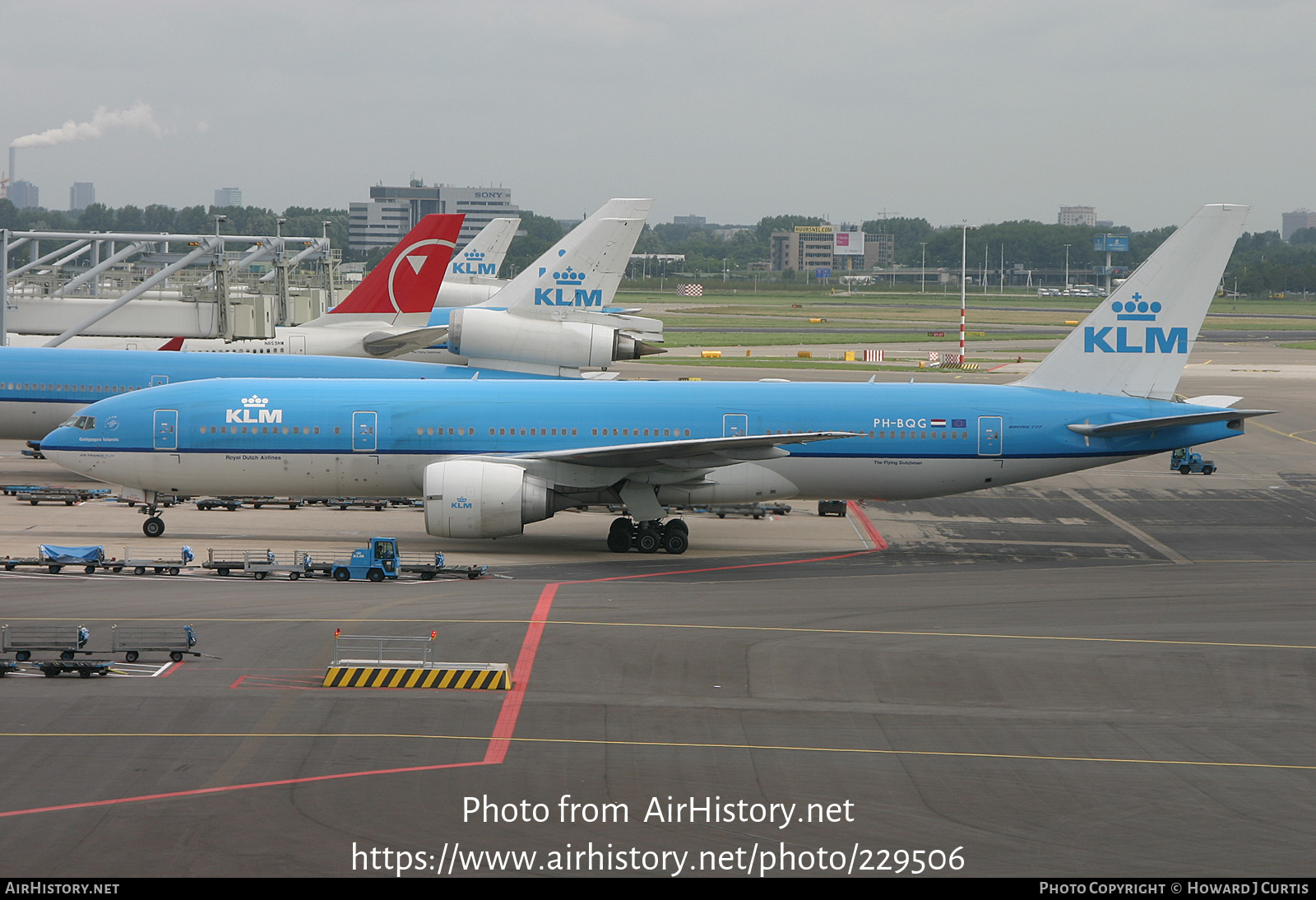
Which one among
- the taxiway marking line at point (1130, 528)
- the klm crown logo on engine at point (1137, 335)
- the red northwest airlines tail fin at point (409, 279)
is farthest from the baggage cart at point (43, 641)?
the red northwest airlines tail fin at point (409, 279)

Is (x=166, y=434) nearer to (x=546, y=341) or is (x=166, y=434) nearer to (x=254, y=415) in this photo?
(x=254, y=415)

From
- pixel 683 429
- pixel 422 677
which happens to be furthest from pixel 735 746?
pixel 683 429

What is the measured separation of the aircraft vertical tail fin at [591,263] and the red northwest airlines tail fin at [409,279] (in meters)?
13.5

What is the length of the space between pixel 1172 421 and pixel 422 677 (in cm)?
2212

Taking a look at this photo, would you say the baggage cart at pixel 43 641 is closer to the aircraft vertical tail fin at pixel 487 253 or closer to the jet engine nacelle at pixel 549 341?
the jet engine nacelle at pixel 549 341

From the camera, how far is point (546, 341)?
45.2 metres

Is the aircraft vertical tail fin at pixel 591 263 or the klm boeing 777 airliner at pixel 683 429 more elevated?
the aircraft vertical tail fin at pixel 591 263

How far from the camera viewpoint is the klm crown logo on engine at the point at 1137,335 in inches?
1443

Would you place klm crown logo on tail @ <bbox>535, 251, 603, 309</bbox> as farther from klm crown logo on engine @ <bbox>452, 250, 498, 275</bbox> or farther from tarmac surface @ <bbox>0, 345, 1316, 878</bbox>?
klm crown logo on engine @ <bbox>452, 250, 498, 275</bbox>

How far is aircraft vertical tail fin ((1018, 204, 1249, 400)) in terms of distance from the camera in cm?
3653

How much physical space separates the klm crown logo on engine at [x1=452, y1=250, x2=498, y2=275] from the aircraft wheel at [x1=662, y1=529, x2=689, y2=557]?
57.2 m

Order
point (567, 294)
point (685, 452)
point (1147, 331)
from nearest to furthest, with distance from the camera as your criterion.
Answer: point (685, 452), point (1147, 331), point (567, 294)

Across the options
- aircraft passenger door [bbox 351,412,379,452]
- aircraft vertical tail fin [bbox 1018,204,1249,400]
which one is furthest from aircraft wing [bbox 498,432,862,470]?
aircraft vertical tail fin [bbox 1018,204,1249,400]

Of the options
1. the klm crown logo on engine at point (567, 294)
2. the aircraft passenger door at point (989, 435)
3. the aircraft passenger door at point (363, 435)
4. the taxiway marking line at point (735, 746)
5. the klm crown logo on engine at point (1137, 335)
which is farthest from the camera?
the klm crown logo on engine at point (567, 294)
